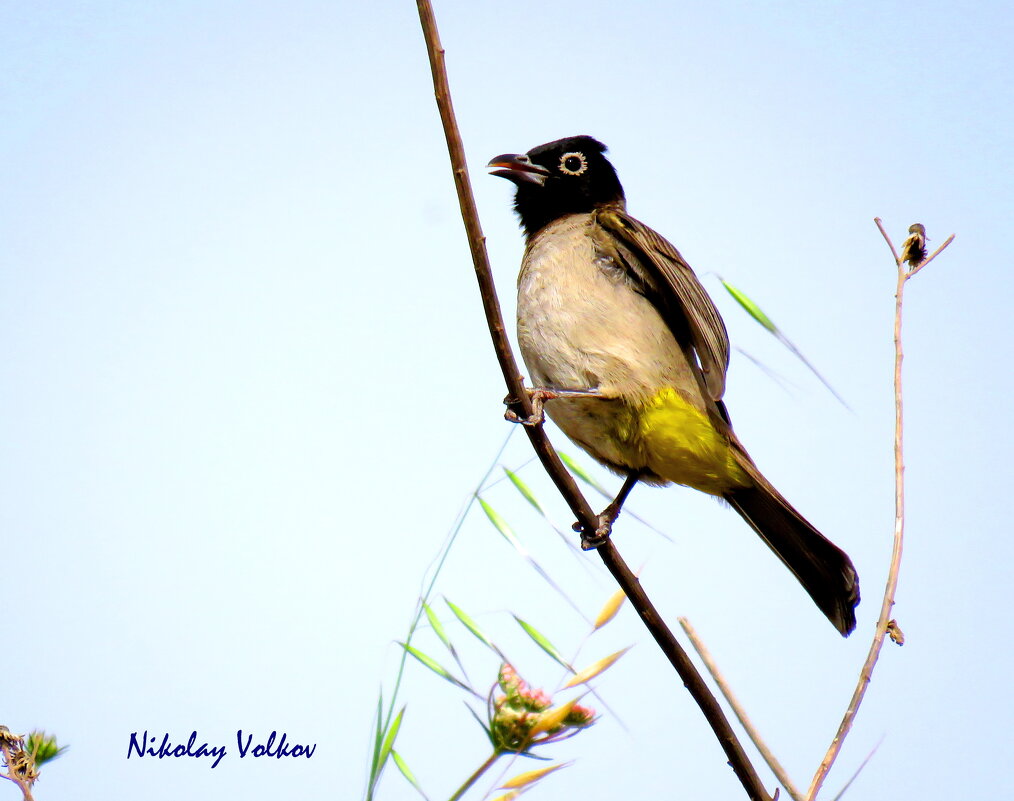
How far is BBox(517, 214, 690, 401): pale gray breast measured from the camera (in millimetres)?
3605

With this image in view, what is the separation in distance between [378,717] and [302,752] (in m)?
0.72

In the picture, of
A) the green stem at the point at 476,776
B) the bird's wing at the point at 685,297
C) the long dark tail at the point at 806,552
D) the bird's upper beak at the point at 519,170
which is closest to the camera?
the green stem at the point at 476,776

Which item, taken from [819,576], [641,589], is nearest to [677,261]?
[819,576]

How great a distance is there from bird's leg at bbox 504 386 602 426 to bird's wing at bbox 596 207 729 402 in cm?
45

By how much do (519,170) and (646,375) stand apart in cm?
133

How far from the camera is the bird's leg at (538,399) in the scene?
272cm

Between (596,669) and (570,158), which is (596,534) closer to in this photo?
(596,669)

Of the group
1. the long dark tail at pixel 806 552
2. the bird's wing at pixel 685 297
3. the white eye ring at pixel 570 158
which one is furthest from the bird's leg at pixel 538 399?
the white eye ring at pixel 570 158

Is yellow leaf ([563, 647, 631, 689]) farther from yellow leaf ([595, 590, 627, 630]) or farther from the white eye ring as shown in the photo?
the white eye ring

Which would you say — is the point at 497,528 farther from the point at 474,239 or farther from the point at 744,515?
the point at 744,515

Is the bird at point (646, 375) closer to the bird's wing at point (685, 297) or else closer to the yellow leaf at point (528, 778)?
the bird's wing at point (685, 297)

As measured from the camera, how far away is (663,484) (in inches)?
157

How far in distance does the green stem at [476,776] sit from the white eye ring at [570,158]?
3161 mm

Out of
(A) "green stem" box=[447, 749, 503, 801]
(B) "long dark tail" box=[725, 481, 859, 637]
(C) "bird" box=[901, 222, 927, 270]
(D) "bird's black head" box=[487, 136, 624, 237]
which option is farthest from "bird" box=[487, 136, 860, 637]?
(A) "green stem" box=[447, 749, 503, 801]
